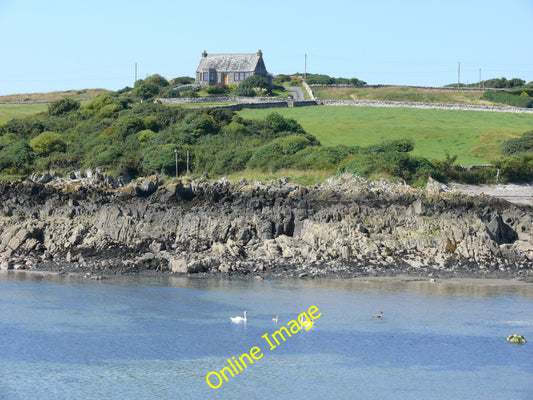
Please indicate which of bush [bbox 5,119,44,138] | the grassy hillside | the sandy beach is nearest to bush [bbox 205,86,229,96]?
the grassy hillside

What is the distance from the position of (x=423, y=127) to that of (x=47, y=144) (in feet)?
119

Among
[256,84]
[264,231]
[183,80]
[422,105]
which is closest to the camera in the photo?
[264,231]

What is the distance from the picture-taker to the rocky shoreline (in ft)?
110

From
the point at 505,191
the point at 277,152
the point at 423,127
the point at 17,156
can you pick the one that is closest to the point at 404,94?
the point at 423,127

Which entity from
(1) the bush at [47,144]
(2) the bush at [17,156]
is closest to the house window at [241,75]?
(1) the bush at [47,144]

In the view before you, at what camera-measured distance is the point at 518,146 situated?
55.5m

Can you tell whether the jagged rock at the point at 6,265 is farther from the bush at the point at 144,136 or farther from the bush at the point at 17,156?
the bush at the point at 144,136

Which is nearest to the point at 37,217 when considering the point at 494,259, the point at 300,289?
the point at 300,289

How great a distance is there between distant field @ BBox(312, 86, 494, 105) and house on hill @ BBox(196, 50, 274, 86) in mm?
9468

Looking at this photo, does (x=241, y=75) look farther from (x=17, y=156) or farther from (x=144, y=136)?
(x=17, y=156)

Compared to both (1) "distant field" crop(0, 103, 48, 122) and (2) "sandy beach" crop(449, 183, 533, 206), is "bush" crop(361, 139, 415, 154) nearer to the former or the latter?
(2) "sandy beach" crop(449, 183, 533, 206)

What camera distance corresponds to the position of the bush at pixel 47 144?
54.4 m

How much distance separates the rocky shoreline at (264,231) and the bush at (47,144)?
14.6 meters

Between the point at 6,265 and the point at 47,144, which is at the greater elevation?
the point at 47,144
